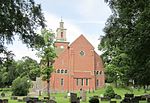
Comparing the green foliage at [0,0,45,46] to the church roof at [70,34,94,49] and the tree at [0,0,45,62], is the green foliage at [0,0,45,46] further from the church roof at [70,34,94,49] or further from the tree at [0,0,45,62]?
the church roof at [70,34,94,49]

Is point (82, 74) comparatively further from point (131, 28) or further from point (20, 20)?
point (20, 20)

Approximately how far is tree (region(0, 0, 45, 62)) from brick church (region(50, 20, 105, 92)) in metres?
61.1

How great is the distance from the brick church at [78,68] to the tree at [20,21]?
61.1 metres

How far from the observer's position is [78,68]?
86188 millimetres

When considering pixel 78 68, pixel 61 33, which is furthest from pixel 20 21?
pixel 61 33

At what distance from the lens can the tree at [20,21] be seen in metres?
19.6

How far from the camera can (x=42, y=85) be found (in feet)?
276

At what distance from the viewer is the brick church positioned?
8400 centimetres

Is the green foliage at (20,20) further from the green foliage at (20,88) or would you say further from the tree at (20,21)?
the green foliage at (20,88)

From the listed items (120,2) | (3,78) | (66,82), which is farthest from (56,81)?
(120,2)

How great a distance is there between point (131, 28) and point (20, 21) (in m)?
10.9

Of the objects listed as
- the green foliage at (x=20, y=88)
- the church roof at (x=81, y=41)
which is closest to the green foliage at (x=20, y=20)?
the green foliage at (x=20, y=88)

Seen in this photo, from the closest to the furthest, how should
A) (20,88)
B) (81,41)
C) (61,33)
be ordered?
(20,88), (81,41), (61,33)

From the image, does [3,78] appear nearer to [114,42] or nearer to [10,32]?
[114,42]
